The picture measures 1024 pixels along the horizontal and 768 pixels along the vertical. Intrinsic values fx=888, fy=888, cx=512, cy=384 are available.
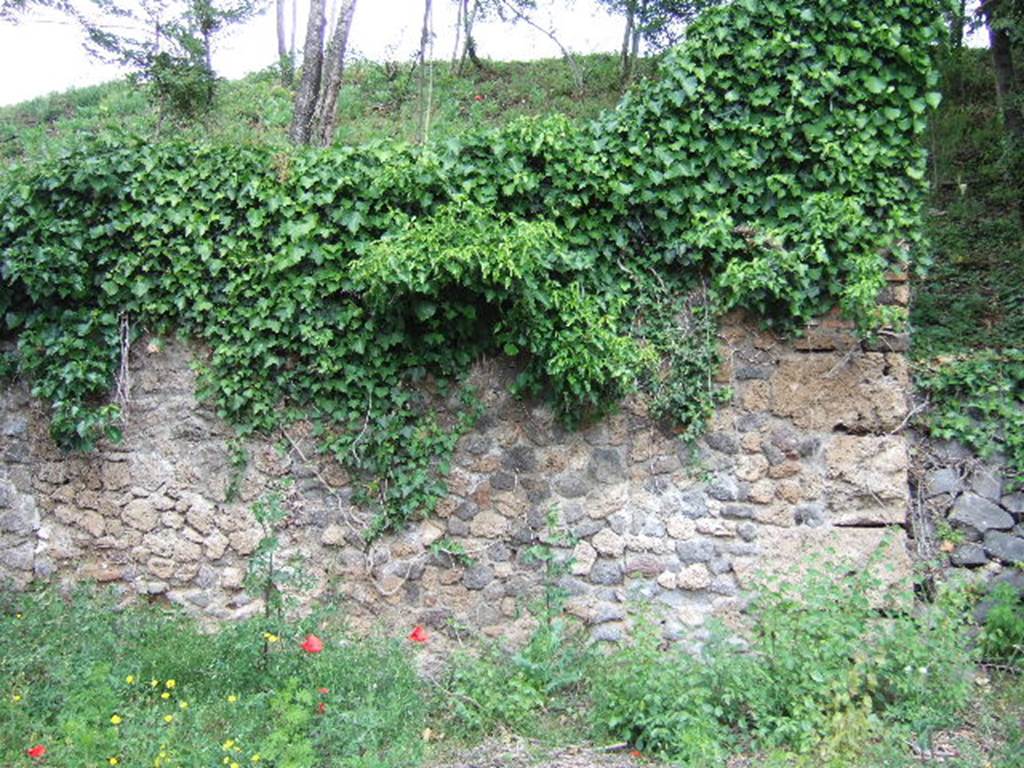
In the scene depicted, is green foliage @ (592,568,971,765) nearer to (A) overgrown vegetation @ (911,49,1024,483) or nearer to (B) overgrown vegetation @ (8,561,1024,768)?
(B) overgrown vegetation @ (8,561,1024,768)

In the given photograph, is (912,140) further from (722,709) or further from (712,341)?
(722,709)

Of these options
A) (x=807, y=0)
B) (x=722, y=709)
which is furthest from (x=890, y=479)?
(x=807, y=0)

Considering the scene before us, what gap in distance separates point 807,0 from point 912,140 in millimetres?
1070

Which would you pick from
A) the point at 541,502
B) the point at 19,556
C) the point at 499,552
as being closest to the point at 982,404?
the point at 541,502

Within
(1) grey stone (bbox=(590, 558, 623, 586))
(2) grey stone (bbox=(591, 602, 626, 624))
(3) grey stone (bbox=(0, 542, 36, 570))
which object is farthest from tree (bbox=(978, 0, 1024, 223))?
(3) grey stone (bbox=(0, 542, 36, 570))

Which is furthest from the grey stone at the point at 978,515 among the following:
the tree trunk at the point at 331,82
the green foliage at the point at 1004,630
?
the tree trunk at the point at 331,82

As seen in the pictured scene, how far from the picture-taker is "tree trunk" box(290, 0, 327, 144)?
8.64 m

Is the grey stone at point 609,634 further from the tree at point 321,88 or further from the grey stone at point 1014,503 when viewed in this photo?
the tree at point 321,88

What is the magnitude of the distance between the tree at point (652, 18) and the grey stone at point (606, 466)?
6195mm

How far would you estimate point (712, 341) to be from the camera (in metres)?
5.48

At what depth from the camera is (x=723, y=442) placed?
5461mm

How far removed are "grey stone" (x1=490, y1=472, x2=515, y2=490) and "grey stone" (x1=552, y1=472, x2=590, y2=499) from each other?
26 centimetres

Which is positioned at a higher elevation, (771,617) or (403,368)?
(403,368)

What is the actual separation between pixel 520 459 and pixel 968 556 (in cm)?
285
